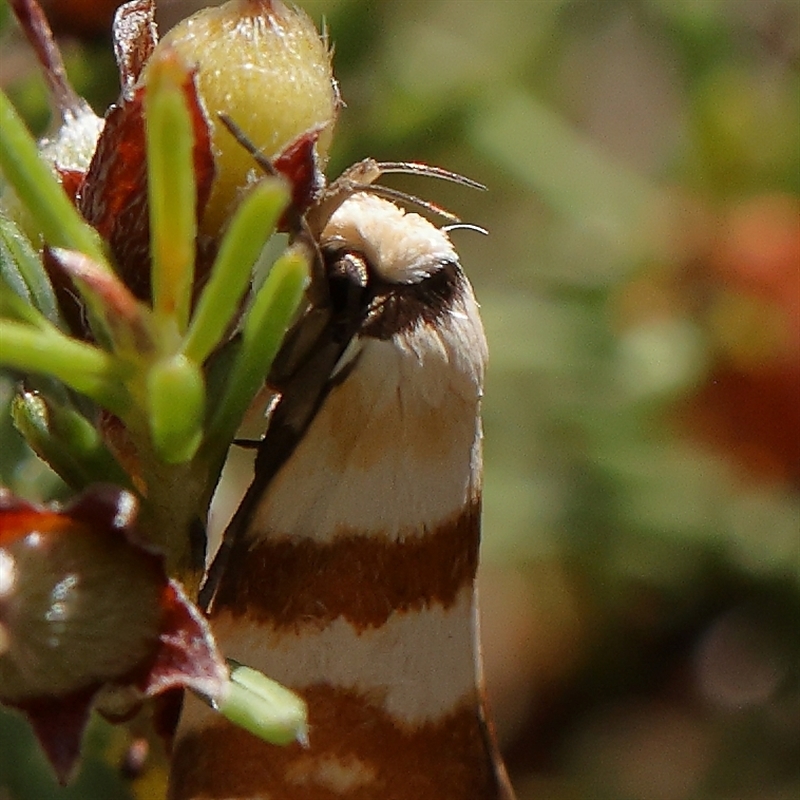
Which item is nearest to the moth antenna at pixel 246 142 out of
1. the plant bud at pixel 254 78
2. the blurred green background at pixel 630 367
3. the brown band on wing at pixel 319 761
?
the plant bud at pixel 254 78

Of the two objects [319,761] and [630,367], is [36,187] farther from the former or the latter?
[630,367]

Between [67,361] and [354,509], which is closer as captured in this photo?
[67,361]

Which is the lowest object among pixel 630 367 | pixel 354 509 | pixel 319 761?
pixel 630 367

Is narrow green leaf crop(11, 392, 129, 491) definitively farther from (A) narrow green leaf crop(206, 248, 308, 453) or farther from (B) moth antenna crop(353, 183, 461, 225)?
(B) moth antenna crop(353, 183, 461, 225)

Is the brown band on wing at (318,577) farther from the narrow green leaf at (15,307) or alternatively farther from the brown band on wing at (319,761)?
the narrow green leaf at (15,307)

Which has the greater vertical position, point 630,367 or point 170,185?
point 170,185

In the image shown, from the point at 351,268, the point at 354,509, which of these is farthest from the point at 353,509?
the point at 351,268

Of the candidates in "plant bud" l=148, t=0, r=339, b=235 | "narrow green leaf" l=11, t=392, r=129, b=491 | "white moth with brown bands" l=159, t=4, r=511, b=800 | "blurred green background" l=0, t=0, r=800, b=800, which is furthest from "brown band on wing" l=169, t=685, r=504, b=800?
"blurred green background" l=0, t=0, r=800, b=800

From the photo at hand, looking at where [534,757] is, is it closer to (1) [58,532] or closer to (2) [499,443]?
(2) [499,443]
